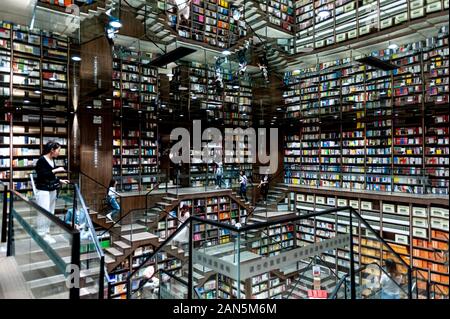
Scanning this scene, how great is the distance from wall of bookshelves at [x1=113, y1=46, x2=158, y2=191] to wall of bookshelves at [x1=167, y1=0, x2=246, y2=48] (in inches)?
46.9

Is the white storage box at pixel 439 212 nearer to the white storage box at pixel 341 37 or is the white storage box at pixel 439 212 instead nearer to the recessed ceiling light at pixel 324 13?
the white storage box at pixel 341 37

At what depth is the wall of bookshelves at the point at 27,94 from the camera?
207 inches

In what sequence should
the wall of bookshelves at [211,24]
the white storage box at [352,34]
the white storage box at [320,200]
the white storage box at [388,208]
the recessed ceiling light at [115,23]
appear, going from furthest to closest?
the wall of bookshelves at [211,24] < the recessed ceiling light at [115,23] < the white storage box at [320,200] < the white storage box at [352,34] < the white storage box at [388,208]

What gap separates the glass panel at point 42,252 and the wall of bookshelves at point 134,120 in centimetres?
376

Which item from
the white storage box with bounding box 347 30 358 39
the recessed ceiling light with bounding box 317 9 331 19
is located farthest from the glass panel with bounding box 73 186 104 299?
the recessed ceiling light with bounding box 317 9 331 19

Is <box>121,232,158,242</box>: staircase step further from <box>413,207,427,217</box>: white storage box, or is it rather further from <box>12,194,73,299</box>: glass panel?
<box>413,207,427,217</box>: white storage box

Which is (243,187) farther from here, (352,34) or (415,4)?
(415,4)

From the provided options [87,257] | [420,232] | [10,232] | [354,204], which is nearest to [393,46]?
[420,232]

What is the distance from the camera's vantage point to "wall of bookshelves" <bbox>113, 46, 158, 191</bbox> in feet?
21.4

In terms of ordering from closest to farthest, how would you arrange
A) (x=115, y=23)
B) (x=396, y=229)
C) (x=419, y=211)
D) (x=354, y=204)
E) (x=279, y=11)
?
1. (x=419, y=211)
2. (x=396, y=229)
3. (x=354, y=204)
4. (x=115, y=23)
5. (x=279, y=11)

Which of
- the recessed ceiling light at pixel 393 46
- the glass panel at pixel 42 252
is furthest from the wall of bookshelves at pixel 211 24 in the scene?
the glass panel at pixel 42 252

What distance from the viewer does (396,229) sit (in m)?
2.34

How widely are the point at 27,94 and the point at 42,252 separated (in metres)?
4.42

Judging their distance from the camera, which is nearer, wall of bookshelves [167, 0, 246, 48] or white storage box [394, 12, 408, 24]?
white storage box [394, 12, 408, 24]
